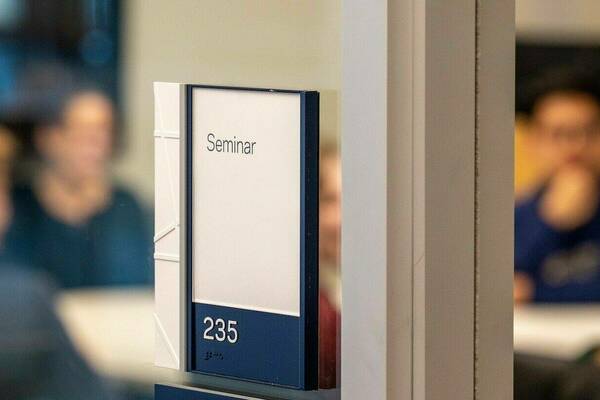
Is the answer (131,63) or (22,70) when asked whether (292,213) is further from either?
(22,70)

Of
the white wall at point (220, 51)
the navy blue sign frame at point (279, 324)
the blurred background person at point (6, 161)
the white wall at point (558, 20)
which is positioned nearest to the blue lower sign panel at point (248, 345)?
the navy blue sign frame at point (279, 324)

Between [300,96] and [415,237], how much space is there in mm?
201

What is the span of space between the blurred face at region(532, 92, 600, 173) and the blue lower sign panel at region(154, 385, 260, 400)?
1.51 ft

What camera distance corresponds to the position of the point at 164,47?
4.84 ft

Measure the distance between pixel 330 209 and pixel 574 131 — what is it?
28cm

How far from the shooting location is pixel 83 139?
1510mm

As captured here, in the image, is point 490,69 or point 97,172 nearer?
point 490,69

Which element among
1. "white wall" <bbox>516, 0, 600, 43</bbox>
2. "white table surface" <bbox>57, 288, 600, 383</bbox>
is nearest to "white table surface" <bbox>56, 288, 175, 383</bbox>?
"white table surface" <bbox>57, 288, 600, 383</bbox>

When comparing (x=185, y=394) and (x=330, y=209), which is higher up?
(x=330, y=209)

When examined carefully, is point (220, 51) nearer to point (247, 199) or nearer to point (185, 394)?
point (247, 199)

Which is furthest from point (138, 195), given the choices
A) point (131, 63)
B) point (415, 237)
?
point (415, 237)

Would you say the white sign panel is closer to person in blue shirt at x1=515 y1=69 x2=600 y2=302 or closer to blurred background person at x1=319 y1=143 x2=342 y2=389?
blurred background person at x1=319 y1=143 x2=342 y2=389

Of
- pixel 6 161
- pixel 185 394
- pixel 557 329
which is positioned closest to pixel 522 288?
pixel 557 329

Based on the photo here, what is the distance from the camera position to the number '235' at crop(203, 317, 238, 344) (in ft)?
4.79
